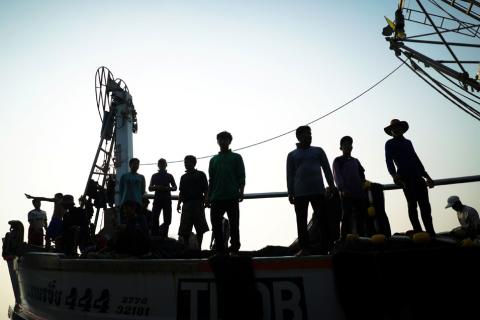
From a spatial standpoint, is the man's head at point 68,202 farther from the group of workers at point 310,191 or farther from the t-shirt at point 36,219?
the t-shirt at point 36,219

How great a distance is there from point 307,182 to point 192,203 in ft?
6.94

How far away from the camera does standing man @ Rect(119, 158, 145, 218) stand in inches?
233

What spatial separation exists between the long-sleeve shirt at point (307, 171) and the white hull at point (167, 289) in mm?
1138

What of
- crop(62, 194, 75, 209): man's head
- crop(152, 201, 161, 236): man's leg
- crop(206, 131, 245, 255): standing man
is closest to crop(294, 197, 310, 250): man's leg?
crop(206, 131, 245, 255): standing man

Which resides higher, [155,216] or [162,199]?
[162,199]

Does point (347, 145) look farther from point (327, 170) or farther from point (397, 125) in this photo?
point (327, 170)

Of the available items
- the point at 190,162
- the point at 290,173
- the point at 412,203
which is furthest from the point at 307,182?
the point at 190,162

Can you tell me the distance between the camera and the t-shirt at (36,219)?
8.21 meters

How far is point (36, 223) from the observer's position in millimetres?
8234

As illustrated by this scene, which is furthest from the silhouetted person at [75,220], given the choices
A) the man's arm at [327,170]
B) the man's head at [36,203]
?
the man's arm at [327,170]

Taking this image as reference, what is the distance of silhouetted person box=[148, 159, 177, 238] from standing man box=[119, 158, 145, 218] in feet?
1.08

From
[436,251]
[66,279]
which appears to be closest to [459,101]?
[436,251]

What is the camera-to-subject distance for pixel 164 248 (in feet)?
16.0

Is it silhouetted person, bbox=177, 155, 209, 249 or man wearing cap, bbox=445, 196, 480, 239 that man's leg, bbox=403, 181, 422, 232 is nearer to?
man wearing cap, bbox=445, 196, 480, 239
